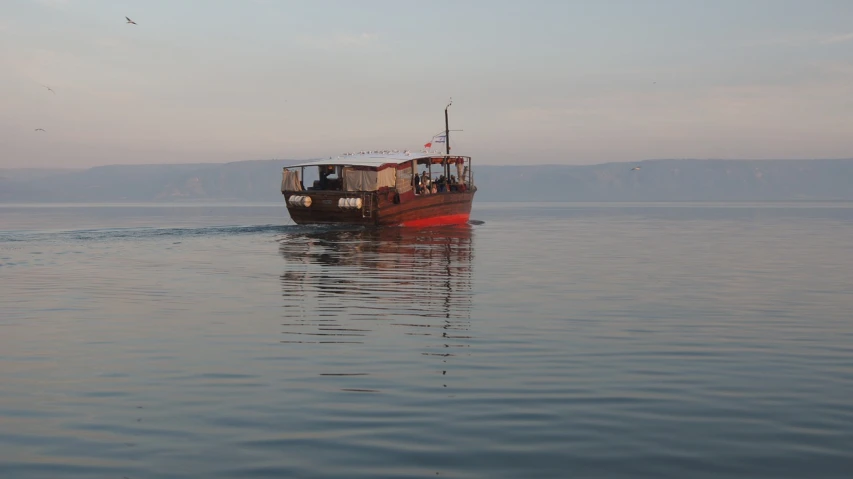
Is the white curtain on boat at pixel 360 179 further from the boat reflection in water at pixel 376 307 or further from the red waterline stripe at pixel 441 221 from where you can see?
the boat reflection in water at pixel 376 307

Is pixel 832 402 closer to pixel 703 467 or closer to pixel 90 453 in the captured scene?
pixel 703 467

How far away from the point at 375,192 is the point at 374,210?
1.10m

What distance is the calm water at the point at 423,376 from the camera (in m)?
8.54

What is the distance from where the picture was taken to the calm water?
854 cm

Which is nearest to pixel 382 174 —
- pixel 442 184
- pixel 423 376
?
pixel 442 184

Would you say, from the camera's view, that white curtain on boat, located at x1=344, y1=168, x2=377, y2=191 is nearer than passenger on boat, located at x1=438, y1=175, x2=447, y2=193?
Yes

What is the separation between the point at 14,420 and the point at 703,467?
723 centimetres

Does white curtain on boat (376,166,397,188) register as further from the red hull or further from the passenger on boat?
the passenger on boat

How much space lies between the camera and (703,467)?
824 centimetres

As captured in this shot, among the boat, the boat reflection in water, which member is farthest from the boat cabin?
the boat reflection in water

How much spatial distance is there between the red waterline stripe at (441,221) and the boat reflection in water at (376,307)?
51.1 feet

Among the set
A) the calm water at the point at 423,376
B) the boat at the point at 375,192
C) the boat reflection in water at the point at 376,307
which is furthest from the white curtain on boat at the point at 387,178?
the calm water at the point at 423,376

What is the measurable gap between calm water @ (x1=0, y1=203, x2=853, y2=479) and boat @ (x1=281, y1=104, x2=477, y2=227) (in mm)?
26717

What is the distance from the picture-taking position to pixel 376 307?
20266 mm
